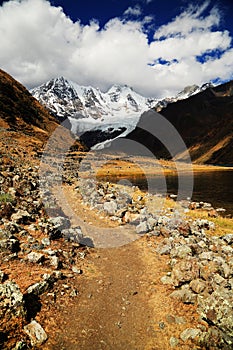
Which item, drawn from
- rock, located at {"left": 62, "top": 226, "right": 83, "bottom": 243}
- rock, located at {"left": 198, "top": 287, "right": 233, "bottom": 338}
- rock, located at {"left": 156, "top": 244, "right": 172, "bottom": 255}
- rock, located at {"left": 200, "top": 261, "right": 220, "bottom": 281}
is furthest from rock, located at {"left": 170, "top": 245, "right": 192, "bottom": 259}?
rock, located at {"left": 62, "top": 226, "right": 83, "bottom": 243}

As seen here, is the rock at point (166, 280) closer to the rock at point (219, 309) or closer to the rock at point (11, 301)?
the rock at point (219, 309)

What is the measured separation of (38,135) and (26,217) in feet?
241

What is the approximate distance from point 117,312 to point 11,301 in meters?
3.86

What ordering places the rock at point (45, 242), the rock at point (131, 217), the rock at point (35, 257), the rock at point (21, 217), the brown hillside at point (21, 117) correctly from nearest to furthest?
the rock at point (35, 257) < the rock at point (45, 242) < the rock at point (21, 217) < the rock at point (131, 217) < the brown hillside at point (21, 117)

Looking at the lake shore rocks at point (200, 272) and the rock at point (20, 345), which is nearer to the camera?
the rock at point (20, 345)

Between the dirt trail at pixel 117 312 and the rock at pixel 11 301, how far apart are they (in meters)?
0.95

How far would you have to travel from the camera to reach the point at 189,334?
26.2 ft

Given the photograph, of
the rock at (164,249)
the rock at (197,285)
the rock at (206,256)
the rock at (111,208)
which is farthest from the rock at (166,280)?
the rock at (111,208)

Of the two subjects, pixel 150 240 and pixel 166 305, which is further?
pixel 150 240

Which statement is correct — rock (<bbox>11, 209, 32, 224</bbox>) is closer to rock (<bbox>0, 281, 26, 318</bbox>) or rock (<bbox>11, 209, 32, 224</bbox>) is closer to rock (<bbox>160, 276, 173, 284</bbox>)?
rock (<bbox>0, 281, 26, 318</bbox>)

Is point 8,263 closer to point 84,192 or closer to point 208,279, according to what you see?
point 208,279

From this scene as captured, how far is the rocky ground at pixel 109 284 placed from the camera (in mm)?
7805

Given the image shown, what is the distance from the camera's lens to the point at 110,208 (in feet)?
73.9

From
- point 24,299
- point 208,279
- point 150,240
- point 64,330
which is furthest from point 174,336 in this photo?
point 150,240
